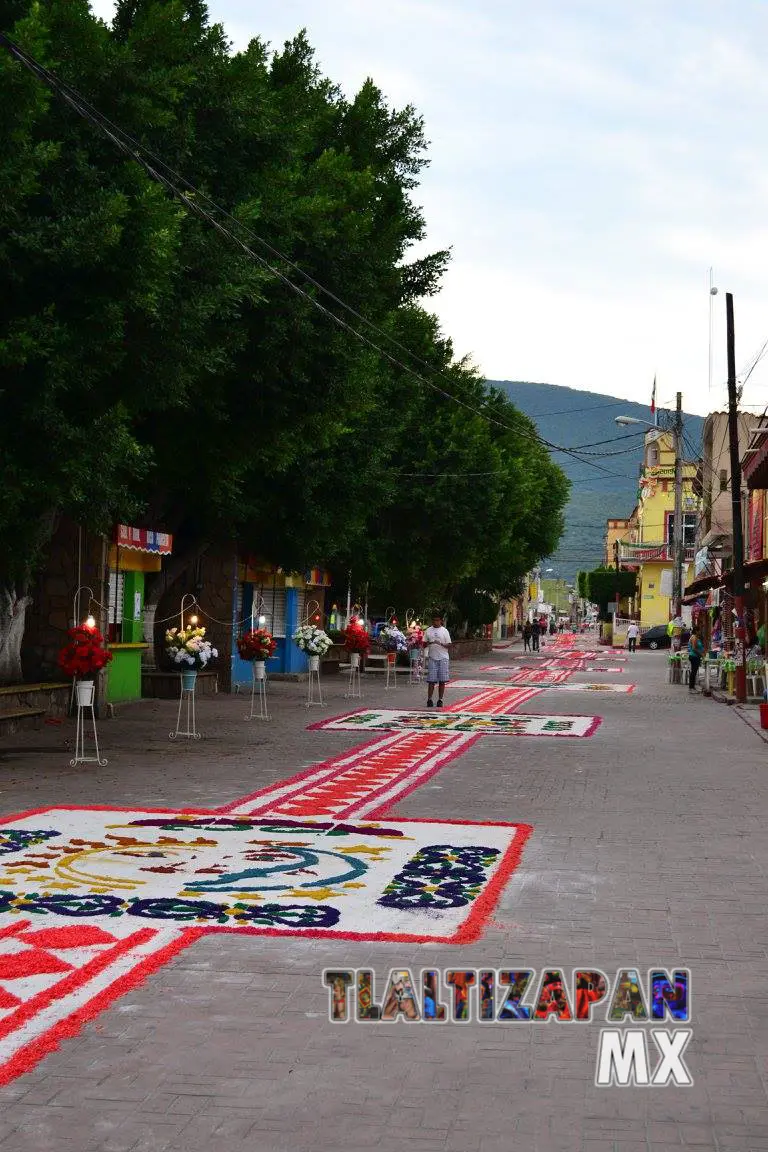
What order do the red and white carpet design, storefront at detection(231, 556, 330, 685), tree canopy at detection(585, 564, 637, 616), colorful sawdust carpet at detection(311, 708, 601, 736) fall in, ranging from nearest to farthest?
1. the red and white carpet design
2. colorful sawdust carpet at detection(311, 708, 601, 736)
3. storefront at detection(231, 556, 330, 685)
4. tree canopy at detection(585, 564, 637, 616)

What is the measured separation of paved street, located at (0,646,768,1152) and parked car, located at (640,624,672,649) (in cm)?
6763

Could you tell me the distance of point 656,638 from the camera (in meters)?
79.8

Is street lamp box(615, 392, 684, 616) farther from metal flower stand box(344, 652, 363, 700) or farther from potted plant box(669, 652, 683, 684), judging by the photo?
metal flower stand box(344, 652, 363, 700)

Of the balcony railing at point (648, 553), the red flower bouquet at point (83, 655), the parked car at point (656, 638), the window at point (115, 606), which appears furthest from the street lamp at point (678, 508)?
the balcony railing at point (648, 553)

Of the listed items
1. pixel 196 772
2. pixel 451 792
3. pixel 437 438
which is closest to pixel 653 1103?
pixel 451 792

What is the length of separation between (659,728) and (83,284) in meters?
12.4

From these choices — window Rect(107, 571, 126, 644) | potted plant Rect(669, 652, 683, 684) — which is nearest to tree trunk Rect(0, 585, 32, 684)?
window Rect(107, 571, 126, 644)

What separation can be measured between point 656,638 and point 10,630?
63.3 metres

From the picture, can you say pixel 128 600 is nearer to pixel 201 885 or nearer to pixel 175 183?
pixel 175 183

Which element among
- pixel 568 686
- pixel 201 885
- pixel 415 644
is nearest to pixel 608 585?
pixel 415 644

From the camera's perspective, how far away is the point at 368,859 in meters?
9.73

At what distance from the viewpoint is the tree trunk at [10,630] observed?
20.4 m

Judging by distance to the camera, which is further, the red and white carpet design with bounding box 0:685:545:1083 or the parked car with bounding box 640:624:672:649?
the parked car with bounding box 640:624:672:649

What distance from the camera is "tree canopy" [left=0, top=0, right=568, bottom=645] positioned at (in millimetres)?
14445
